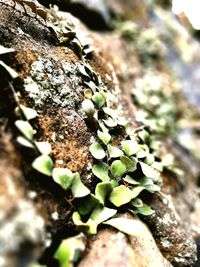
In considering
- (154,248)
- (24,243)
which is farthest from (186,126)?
(24,243)

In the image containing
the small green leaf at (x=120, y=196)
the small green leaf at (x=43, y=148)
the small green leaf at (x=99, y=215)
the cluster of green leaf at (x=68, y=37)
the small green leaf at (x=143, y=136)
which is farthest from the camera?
the small green leaf at (x=143, y=136)

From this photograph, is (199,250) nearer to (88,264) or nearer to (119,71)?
(88,264)

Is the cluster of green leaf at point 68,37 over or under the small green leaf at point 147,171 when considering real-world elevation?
over

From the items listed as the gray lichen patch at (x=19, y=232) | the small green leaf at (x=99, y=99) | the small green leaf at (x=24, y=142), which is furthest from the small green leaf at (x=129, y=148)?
the gray lichen patch at (x=19, y=232)

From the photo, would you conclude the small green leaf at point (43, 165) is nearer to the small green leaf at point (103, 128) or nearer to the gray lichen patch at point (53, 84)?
the gray lichen patch at point (53, 84)

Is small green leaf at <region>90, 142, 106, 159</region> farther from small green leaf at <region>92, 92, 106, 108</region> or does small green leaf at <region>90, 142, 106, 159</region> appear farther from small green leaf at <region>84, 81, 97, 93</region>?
small green leaf at <region>84, 81, 97, 93</region>
